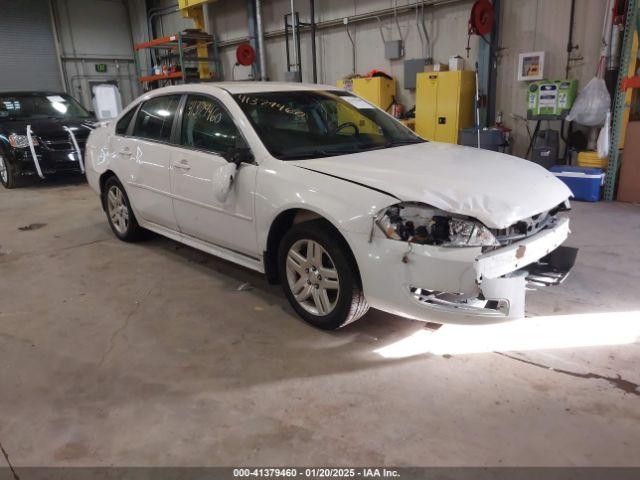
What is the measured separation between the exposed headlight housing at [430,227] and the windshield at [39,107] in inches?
295

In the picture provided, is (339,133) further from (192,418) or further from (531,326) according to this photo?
(192,418)

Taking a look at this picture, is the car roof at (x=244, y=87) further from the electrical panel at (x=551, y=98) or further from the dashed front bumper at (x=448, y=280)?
the electrical panel at (x=551, y=98)

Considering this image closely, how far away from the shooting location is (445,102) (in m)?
6.88

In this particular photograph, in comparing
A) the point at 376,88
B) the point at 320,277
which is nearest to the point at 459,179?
the point at 320,277

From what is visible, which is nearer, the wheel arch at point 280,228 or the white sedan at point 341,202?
the white sedan at point 341,202

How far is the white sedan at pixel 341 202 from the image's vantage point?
7.02 feet

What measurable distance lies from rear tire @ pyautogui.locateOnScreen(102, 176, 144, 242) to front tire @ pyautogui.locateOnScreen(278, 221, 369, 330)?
203cm

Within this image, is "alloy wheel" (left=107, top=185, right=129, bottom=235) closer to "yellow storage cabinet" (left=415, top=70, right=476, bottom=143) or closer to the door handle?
the door handle

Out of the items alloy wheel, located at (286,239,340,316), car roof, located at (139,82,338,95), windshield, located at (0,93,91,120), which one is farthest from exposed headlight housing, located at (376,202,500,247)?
windshield, located at (0,93,91,120)

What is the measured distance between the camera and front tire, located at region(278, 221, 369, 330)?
2408 mm

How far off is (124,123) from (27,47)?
10.6m

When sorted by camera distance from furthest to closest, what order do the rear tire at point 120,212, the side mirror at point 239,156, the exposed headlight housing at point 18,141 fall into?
1. the exposed headlight housing at point 18,141
2. the rear tire at point 120,212
3. the side mirror at point 239,156

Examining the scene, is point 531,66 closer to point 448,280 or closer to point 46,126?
point 448,280

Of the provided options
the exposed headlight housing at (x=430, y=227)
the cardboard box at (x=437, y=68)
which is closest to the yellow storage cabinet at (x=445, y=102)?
the cardboard box at (x=437, y=68)
